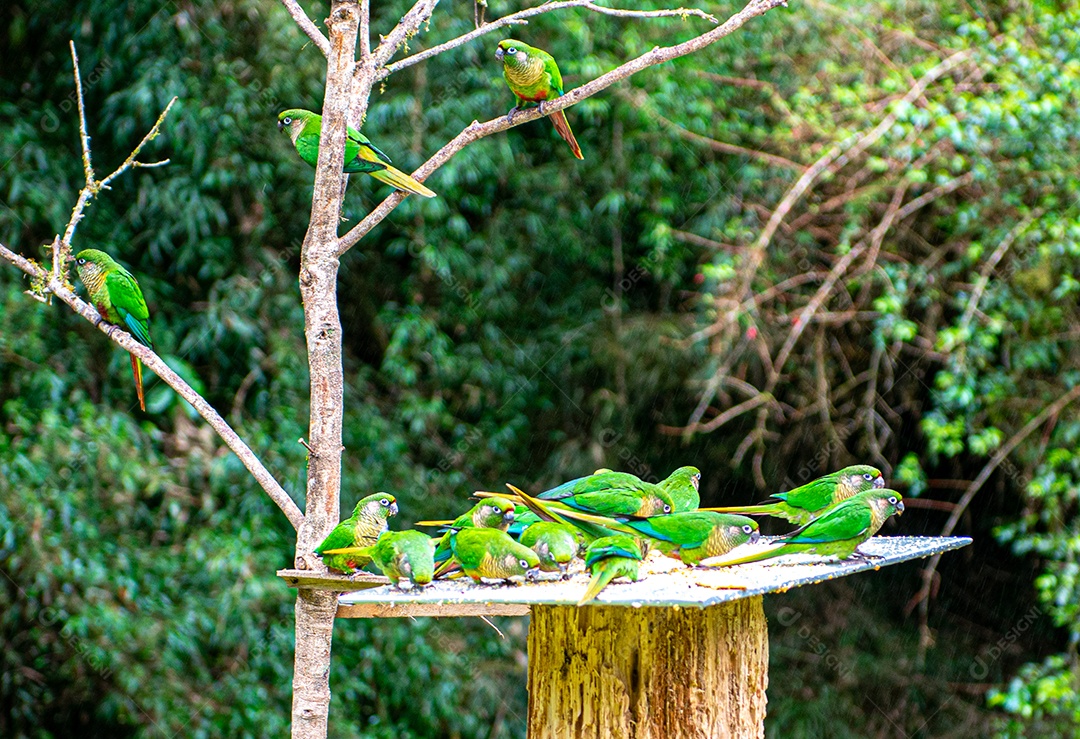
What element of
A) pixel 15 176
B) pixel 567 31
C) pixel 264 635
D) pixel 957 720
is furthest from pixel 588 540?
pixel 957 720

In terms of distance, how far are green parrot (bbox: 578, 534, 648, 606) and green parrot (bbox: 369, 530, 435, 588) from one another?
1.05 ft

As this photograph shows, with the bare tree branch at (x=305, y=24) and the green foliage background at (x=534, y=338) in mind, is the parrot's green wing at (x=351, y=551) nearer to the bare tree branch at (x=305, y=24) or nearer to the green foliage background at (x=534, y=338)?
the bare tree branch at (x=305, y=24)

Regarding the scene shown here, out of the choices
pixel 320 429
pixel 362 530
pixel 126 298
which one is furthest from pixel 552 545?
pixel 126 298

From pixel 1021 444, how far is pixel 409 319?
3.20m

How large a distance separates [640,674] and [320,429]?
44.2 inches

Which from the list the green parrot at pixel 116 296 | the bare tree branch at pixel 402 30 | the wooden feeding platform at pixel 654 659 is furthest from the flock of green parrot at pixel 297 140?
the wooden feeding platform at pixel 654 659

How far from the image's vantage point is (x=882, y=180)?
5.50 metres

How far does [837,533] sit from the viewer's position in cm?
222

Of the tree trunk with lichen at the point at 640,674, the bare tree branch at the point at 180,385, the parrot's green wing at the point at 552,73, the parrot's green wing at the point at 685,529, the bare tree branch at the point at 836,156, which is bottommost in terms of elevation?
the tree trunk with lichen at the point at 640,674

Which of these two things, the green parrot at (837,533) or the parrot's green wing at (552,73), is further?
the parrot's green wing at (552,73)

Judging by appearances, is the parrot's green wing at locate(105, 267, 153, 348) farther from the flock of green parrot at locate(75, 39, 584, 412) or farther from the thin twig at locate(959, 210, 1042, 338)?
the thin twig at locate(959, 210, 1042, 338)

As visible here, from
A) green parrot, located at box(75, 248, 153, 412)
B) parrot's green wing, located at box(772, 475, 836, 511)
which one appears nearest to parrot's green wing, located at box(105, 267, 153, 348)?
green parrot, located at box(75, 248, 153, 412)

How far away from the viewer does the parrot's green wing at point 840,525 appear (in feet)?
7.25

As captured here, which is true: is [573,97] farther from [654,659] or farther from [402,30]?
[654,659]
